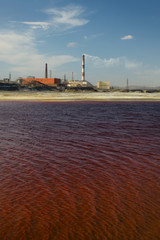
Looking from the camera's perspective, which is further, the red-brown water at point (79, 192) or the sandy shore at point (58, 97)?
the sandy shore at point (58, 97)

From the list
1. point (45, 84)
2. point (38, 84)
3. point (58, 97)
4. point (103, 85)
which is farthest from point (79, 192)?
point (103, 85)

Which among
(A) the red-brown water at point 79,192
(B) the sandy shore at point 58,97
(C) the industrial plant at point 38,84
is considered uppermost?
(C) the industrial plant at point 38,84

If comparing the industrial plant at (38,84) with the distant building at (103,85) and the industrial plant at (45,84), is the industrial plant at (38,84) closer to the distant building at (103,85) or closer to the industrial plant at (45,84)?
the industrial plant at (45,84)

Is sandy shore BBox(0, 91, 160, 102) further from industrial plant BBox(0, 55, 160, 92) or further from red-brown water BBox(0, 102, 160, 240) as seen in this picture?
red-brown water BBox(0, 102, 160, 240)

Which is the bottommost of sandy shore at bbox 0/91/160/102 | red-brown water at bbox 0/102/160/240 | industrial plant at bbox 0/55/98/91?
red-brown water at bbox 0/102/160/240

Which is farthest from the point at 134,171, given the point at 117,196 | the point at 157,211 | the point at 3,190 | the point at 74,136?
the point at 74,136

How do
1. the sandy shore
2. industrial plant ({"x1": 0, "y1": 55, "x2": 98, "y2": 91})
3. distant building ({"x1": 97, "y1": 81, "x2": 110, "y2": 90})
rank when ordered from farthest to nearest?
distant building ({"x1": 97, "y1": 81, "x2": 110, "y2": 90}) < industrial plant ({"x1": 0, "y1": 55, "x2": 98, "y2": 91}) < the sandy shore

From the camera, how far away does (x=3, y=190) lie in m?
6.18

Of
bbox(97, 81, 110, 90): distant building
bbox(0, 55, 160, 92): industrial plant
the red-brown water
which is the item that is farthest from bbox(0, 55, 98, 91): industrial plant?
the red-brown water

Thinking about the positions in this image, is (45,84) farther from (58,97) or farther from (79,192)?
(79,192)

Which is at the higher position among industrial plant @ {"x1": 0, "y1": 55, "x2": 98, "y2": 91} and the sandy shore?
industrial plant @ {"x1": 0, "y1": 55, "x2": 98, "y2": 91}

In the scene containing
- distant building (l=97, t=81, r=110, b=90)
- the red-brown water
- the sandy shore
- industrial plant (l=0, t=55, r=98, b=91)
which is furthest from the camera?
distant building (l=97, t=81, r=110, b=90)

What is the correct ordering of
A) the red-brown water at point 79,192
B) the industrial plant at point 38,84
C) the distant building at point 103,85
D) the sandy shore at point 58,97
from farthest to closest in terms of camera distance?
the distant building at point 103,85 → the industrial plant at point 38,84 → the sandy shore at point 58,97 → the red-brown water at point 79,192

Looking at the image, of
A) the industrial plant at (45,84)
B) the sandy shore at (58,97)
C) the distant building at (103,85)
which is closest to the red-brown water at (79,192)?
the sandy shore at (58,97)
